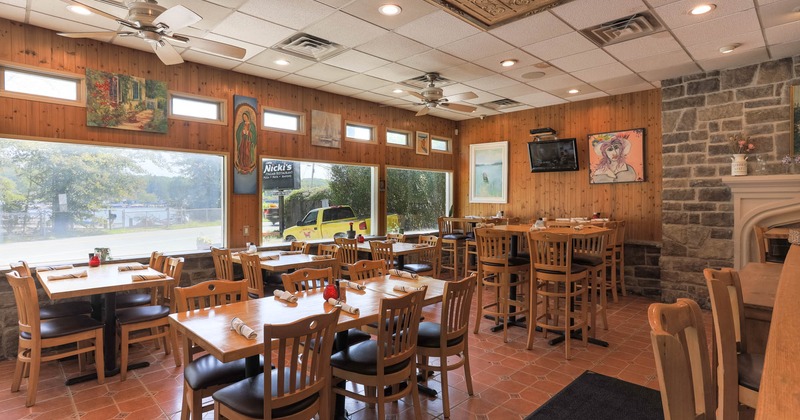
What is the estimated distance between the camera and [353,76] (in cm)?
621

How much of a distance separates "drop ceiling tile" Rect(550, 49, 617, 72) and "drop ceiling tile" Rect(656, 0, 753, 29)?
3.13 feet

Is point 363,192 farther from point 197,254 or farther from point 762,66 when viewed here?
point 762,66

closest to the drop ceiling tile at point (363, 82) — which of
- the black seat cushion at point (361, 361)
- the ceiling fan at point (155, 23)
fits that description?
the ceiling fan at point (155, 23)

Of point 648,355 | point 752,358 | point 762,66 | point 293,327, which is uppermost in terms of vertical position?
point 762,66

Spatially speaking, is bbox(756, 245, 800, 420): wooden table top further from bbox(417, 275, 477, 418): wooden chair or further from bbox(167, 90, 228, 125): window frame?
bbox(167, 90, 228, 125): window frame

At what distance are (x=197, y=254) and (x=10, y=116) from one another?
2.37 metres

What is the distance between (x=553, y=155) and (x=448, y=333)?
19.1 ft

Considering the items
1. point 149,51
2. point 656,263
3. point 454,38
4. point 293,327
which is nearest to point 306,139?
point 149,51

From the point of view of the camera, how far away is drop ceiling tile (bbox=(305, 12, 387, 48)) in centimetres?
428

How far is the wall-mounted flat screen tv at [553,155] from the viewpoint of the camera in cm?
770

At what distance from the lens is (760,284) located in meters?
2.62

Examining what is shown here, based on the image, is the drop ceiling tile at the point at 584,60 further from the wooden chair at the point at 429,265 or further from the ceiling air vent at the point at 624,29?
the wooden chair at the point at 429,265

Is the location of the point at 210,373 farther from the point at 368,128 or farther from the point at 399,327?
the point at 368,128

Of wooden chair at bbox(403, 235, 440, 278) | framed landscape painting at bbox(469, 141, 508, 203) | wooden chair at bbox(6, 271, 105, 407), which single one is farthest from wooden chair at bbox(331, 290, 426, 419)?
framed landscape painting at bbox(469, 141, 508, 203)
